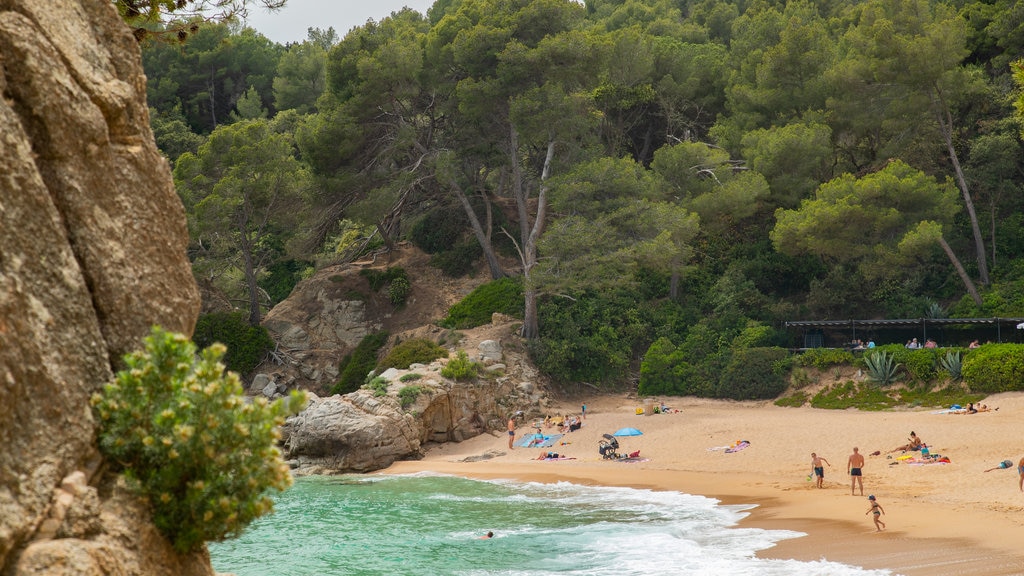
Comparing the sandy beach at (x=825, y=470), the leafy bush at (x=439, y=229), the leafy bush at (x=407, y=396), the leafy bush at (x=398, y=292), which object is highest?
the leafy bush at (x=439, y=229)

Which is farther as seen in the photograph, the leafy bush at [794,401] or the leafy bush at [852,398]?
the leafy bush at [794,401]

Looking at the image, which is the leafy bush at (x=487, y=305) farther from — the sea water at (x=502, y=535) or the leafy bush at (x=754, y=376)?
the sea water at (x=502, y=535)

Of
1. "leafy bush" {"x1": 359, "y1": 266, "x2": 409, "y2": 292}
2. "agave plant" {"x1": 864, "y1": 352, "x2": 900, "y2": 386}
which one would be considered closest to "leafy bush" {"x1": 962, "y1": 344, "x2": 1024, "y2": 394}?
"agave plant" {"x1": 864, "y1": 352, "x2": 900, "y2": 386}

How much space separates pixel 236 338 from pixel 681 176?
1932 centimetres

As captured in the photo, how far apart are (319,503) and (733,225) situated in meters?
24.2

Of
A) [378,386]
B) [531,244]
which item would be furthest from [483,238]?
[378,386]

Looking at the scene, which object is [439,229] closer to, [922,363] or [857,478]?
[922,363]

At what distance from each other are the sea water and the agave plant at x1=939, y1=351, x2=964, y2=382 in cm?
1254

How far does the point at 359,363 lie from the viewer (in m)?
35.0

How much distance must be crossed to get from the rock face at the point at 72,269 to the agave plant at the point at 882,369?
2628cm

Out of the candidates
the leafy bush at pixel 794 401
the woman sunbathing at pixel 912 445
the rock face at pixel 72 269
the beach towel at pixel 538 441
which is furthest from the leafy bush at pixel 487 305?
the rock face at pixel 72 269

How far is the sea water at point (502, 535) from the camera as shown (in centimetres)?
1464

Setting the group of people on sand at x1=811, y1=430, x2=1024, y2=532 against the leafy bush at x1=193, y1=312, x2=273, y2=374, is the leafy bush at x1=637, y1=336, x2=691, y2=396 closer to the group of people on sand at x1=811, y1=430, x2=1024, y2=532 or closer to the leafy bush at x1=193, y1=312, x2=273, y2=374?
the group of people on sand at x1=811, y1=430, x2=1024, y2=532

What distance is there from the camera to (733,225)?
1567 inches
